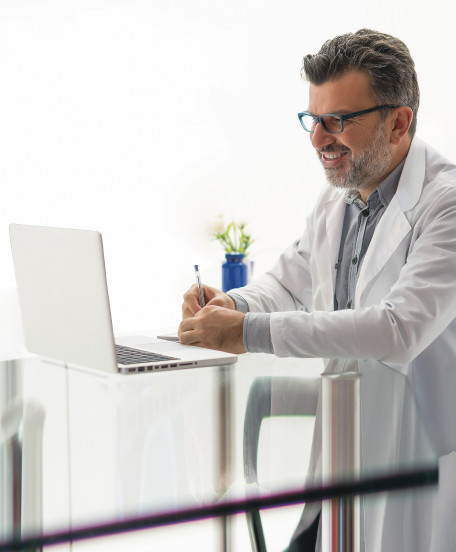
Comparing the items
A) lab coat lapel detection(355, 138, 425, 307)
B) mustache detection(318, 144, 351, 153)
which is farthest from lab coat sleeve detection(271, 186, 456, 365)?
mustache detection(318, 144, 351, 153)

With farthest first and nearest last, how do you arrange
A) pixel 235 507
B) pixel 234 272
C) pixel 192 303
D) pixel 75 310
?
1. pixel 234 272
2. pixel 192 303
3. pixel 75 310
4. pixel 235 507

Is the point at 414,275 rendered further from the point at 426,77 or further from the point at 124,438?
the point at 426,77

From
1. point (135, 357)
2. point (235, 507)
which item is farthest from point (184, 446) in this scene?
point (135, 357)

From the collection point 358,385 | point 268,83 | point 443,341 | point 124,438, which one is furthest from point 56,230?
point 268,83

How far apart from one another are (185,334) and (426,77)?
330 centimetres

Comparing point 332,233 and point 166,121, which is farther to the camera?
point 166,121

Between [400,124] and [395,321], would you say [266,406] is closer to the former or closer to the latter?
[395,321]

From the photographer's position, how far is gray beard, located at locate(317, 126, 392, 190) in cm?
195

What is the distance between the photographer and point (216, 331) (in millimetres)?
1642

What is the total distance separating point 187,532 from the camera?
0.98m

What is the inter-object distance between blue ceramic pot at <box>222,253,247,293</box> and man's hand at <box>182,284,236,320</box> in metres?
1.89

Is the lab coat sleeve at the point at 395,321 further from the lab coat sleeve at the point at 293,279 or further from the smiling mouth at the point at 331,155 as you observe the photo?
the lab coat sleeve at the point at 293,279

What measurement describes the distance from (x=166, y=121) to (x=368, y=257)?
92.5 inches

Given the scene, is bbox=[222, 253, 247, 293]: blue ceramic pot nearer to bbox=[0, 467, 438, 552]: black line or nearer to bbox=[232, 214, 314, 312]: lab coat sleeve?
bbox=[232, 214, 314, 312]: lab coat sleeve
